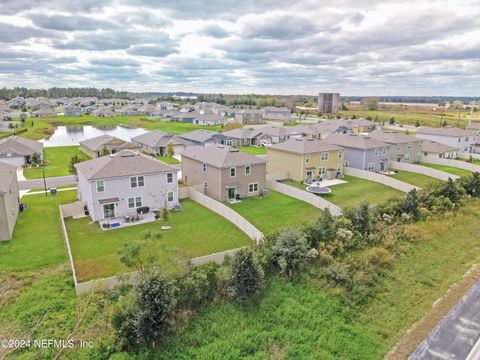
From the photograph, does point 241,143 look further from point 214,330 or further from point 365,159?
point 214,330

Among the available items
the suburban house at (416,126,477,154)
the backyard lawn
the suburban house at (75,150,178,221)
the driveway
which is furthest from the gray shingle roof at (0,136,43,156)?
the suburban house at (416,126,477,154)

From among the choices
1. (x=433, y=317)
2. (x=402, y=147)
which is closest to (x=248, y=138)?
(x=402, y=147)

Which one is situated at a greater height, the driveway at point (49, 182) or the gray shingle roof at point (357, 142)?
the gray shingle roof at point (357, 142)

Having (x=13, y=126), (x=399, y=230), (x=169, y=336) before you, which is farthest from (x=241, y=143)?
(x=13, y=126)

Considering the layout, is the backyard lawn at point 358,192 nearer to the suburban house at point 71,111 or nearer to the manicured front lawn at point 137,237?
the manicured front lawn at point 137,237

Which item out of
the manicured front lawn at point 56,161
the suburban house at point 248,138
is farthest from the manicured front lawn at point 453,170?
the manicured front lawn at point 56,161

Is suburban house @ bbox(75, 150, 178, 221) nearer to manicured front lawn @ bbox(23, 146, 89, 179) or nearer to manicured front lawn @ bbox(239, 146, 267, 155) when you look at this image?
manicured front lawn @ bbox(23, 146, 89, 179)
